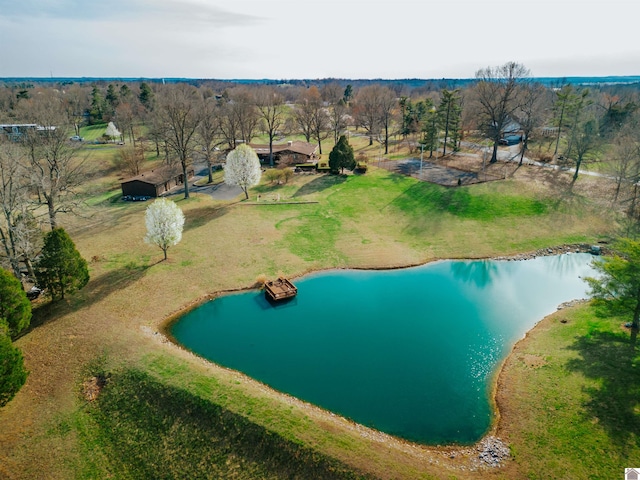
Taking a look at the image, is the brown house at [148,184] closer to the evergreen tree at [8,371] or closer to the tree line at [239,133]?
the tree line at [239,133]

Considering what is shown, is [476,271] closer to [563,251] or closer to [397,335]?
[563,251]

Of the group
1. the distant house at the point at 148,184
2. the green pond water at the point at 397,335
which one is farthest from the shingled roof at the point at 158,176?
the green pond water at the point at 397,335

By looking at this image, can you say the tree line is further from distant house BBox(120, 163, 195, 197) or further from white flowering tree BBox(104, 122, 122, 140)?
distant house BBox(120, 163, 195, 197)

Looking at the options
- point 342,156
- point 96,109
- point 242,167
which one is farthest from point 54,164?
point 96,109

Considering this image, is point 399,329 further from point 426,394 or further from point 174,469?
point 174,469

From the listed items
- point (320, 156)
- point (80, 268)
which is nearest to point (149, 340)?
point (80, 268)

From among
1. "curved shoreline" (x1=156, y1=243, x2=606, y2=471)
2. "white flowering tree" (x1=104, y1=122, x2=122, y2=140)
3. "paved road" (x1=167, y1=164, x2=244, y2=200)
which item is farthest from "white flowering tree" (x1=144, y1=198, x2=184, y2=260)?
"white flowering tree" (x1=104, y1=122, x2=122, y2=140)
